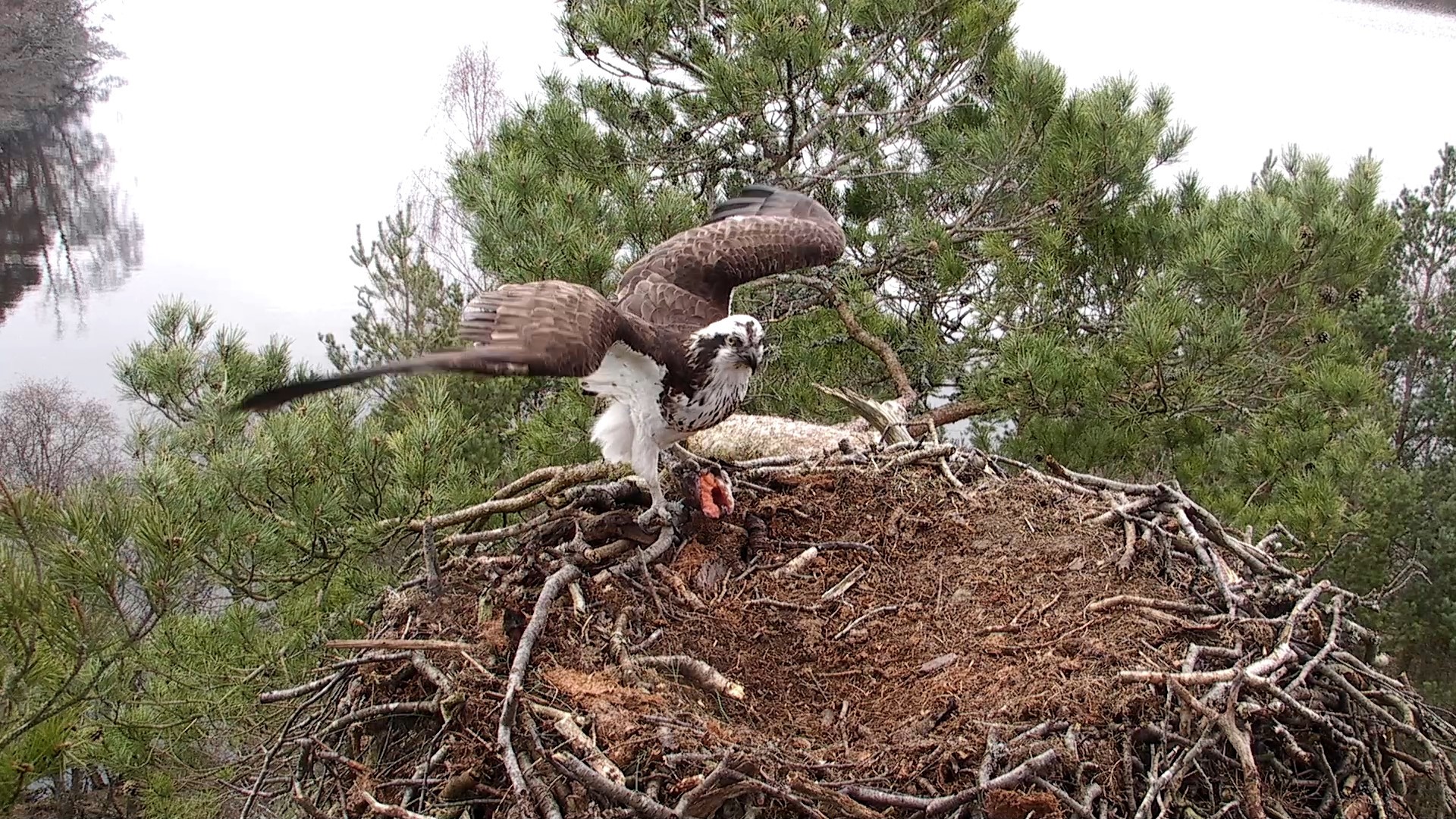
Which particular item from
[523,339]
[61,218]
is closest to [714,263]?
[523,339]

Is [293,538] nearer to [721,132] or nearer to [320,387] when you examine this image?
[320,387]

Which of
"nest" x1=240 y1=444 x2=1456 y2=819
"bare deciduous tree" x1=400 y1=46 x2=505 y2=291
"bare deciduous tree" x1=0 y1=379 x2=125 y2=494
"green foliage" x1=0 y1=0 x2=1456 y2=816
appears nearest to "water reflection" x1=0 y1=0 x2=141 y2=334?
"bare deciduous tree" x1=0 y1=379 x2=125 y2=494

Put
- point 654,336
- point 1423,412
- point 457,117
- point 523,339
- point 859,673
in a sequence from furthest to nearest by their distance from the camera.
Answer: point 457,117 → point 1423,412 → point 654,336 → point 859,673 → point 523,339

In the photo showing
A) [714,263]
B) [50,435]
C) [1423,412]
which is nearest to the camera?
[714,263]

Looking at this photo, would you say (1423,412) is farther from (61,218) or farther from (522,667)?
(61,218)

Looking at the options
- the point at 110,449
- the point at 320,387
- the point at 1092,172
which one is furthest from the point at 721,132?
the point at 110,449

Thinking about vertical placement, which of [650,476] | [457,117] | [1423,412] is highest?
[457,117]

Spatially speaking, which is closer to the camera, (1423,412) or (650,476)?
(650,476)

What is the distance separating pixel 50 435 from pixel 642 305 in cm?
884

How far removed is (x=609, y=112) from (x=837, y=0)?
3.69 ft

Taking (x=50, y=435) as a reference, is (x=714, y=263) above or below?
above

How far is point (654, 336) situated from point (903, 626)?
0.99 meters

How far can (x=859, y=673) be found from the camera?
222cm

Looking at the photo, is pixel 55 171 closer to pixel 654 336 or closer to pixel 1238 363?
pixel 654 336
